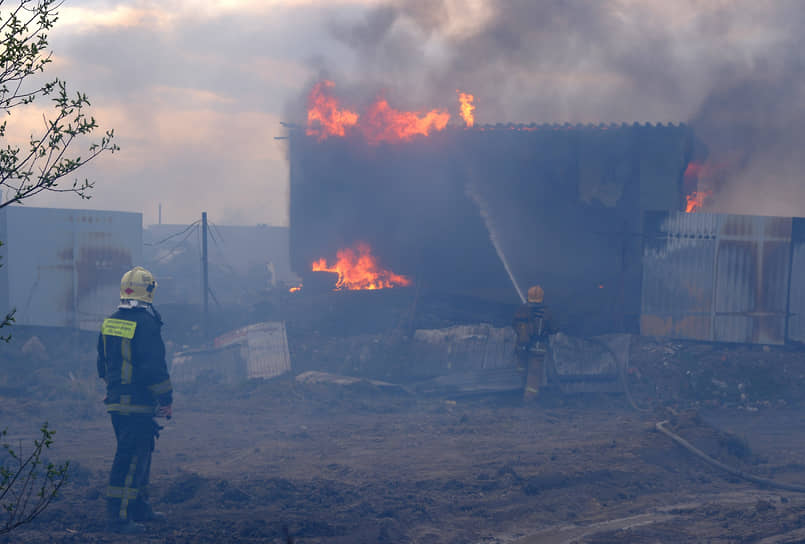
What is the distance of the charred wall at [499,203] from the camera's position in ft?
55.4

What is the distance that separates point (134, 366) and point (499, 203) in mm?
13753

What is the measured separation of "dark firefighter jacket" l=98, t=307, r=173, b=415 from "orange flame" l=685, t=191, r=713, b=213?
15.7m

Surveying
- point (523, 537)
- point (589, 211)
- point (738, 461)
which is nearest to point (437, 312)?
point (589, 211)

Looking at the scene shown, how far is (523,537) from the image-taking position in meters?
6.03

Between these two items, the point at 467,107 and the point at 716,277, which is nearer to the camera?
the point at 716,277

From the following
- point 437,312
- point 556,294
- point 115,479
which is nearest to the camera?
point 115,479

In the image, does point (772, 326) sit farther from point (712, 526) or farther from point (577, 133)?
point (712, 526)

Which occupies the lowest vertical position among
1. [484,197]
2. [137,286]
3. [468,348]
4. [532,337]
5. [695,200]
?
[468,348]

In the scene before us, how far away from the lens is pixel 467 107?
19391 millimetres

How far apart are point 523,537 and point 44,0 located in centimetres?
581

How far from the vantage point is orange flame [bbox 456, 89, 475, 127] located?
755 inches

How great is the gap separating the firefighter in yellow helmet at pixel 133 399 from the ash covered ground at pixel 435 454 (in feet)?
1.18

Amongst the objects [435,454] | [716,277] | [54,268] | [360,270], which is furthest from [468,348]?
[54,268]

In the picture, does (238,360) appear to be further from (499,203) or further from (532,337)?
(499,203)
